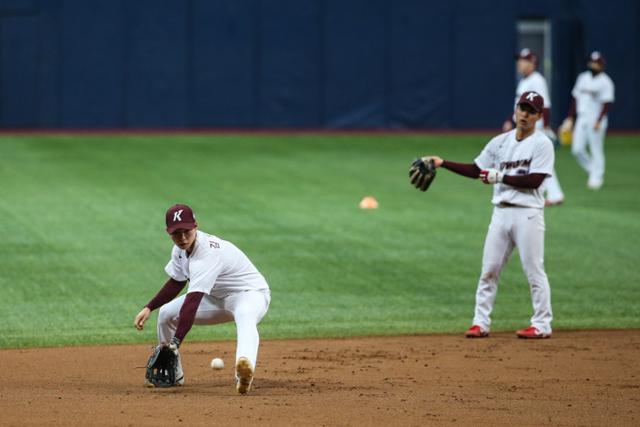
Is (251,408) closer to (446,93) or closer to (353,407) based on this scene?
(353,407)

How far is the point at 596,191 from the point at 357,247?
22.7ft

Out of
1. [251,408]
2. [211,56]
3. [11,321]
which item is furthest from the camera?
[211,56]

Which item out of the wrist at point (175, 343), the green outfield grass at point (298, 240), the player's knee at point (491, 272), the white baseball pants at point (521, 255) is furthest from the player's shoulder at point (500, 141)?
the wrist at point (175, 343)

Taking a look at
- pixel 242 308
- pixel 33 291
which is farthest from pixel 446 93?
pixel 242 308

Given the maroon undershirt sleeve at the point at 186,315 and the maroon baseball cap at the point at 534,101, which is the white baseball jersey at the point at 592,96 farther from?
the maroon undershirt sleeve at the point at 186,315

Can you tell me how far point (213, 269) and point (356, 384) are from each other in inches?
53.4

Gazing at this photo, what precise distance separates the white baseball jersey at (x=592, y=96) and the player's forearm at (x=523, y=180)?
11178mm

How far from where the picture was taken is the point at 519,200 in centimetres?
1030

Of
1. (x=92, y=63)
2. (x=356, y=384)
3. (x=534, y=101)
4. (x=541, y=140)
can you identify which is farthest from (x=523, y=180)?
(x=92, y=63)

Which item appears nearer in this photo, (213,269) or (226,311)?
(213,269)

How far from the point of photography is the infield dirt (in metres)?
7.43

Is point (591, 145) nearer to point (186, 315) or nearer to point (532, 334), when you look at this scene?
point (532, 334)

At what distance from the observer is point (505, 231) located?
1041 centimetres

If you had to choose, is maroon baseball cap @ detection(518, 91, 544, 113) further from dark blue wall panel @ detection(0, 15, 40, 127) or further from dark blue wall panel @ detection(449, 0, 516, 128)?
dark blue wall panel @ detection(0, 15, 40, 127)
